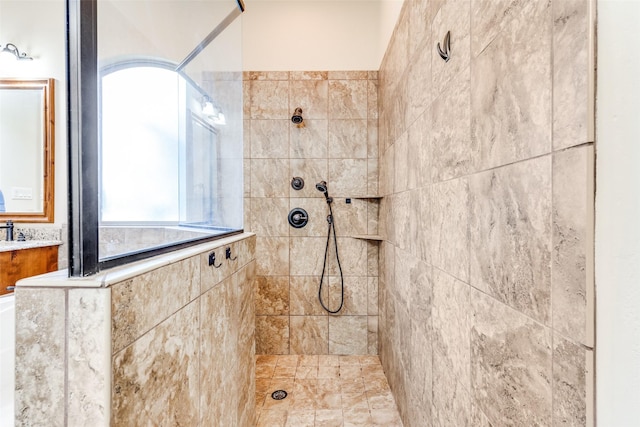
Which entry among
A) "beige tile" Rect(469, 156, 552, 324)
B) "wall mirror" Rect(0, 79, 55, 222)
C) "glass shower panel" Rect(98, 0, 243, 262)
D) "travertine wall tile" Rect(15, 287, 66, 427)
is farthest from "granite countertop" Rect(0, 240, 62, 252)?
"beige tile" Rect(469, 156, 552, 324)

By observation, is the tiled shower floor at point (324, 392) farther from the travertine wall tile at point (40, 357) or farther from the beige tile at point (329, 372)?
the travertine wall tile at point (40, 357)

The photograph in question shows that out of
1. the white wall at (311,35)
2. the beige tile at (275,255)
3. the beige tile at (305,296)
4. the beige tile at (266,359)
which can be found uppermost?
the white wall at (311,35)

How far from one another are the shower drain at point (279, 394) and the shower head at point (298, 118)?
6.93ft

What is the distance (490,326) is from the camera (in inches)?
32.9

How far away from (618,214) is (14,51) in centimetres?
347

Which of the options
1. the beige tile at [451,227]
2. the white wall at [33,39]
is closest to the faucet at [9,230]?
the white wall at [33,39]

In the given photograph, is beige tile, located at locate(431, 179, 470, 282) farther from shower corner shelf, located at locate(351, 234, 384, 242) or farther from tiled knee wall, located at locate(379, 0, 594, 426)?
shower corner shelf, located at locate(351, 234, 384, 242)

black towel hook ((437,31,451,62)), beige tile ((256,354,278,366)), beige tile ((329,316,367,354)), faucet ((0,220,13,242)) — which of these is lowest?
beige tile ((256,354,278,366))

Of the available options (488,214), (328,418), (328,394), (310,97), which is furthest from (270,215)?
(488,214)

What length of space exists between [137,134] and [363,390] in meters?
2.14

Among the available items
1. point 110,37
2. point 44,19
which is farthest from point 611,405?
point 44,19

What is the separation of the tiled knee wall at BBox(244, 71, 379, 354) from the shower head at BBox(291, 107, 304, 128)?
0.14 feet

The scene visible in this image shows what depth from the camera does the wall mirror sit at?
227cm

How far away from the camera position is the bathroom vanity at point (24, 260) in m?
1.81
